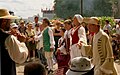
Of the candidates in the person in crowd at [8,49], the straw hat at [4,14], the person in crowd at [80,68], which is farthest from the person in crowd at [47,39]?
the person in crowd at [80,68]

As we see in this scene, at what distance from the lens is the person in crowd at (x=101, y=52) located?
487 cm

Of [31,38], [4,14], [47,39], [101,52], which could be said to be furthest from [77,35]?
[31,38]

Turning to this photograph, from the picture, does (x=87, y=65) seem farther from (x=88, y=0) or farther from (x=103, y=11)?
(x=88, y=0)

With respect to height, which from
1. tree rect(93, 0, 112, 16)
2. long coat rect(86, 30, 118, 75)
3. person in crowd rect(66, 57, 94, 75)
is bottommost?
tree rect(93, 0, 112, 16)

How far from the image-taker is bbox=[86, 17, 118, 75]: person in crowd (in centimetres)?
487

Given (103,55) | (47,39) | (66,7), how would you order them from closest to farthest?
1. (103,55)
2. (47,39)
3. (66,7)

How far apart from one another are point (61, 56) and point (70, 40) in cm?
56

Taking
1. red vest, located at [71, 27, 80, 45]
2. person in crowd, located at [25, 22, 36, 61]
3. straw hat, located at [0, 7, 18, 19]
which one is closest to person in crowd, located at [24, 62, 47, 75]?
straw hat, located at [0, 7, 18, 19]

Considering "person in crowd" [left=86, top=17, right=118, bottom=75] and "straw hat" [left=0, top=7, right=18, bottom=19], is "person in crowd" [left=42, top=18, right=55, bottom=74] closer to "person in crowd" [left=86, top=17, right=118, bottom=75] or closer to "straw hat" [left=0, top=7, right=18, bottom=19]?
"person in crowd" [left=86, top=17, right=118, bottom=75]

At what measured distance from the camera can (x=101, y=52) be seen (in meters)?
4.95

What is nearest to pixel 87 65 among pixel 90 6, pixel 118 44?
pixel 118 44

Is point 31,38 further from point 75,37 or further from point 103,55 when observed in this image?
point 103,55

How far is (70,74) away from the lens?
2865mm

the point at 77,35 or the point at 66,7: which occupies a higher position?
the point at 77,35
